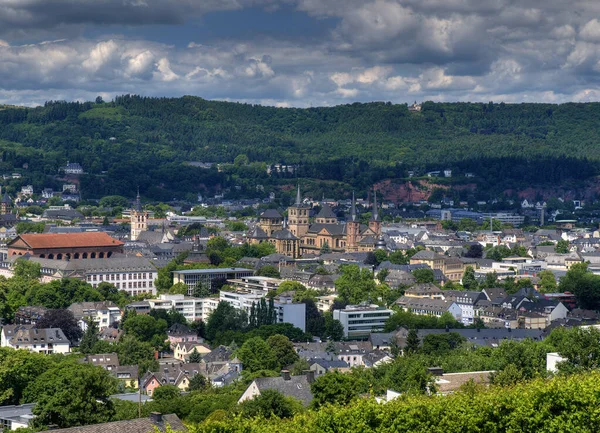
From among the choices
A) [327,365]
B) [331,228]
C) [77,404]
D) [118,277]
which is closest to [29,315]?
[118,277]

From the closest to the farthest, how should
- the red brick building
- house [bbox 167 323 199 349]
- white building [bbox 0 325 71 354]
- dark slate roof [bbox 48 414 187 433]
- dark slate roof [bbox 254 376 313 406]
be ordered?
dark slate roof [bbox 48 414 187 433] < dark slate roof [bbox 254 376 313 406] < white building [bbox 0 325 71 354] < house [bbox 167 323 199 349] < the red brick building

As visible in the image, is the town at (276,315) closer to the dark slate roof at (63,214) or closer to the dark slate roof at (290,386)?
the dark slate roof at (290,386)

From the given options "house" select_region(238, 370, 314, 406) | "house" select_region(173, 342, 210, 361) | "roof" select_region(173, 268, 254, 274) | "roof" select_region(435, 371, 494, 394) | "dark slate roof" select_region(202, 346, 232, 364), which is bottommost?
"house" select_region(173, 342, 210, 361)

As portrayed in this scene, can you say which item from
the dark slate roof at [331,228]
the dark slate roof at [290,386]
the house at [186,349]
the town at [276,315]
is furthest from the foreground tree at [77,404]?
the dark slate roof at [331,228]

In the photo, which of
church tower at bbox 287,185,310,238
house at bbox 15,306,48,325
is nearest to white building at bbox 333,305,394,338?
house at bbox 15,306,48,325

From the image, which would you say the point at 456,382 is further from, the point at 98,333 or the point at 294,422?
the point at 98,333

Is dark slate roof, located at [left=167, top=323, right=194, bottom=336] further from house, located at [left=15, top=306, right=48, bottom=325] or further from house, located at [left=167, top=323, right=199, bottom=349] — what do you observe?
house, located at [left=15, top=306, right=48, bottom=325]

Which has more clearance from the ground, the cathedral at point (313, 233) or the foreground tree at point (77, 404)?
the foreground tree at point (77, 404)
